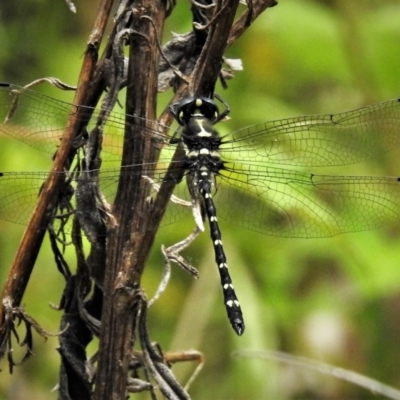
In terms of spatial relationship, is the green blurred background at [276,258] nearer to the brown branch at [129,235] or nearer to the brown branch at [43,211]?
the brown branch at [43,211]

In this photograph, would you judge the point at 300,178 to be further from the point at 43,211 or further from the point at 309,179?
the point at 43,211

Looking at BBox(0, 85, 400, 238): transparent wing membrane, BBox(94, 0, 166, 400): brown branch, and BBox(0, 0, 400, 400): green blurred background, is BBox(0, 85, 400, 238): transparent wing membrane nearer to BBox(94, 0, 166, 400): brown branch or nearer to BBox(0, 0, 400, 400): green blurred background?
BBox(0, 0, 400, 400): green blurred background

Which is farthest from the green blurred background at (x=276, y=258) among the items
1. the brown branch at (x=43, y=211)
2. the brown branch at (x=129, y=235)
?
the brown branch at (x=129, y=235)

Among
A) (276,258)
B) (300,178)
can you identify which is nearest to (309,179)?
(300,178)

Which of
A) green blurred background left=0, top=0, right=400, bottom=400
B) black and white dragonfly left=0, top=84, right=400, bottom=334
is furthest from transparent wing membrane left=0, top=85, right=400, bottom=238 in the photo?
green blurred background left=0, top=0, right=400, bottom=400

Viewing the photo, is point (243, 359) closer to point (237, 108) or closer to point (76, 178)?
point (237, 108)

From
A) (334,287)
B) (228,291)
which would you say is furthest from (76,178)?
(334,287)
